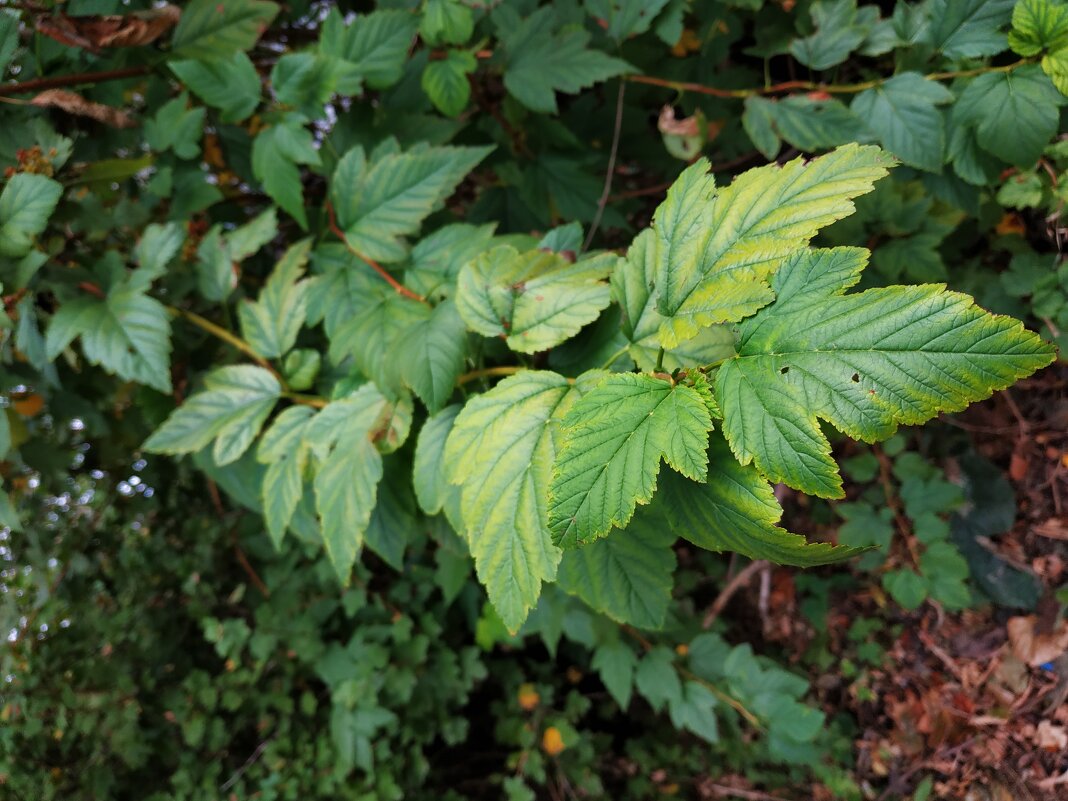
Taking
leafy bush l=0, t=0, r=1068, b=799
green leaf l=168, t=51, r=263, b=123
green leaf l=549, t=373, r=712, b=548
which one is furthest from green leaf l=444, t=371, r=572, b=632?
green leaf l=168, t=51, r=263, b=123

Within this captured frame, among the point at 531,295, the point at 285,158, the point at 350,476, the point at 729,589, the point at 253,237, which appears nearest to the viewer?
the point at 531,295

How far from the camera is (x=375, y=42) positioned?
157 centimetres

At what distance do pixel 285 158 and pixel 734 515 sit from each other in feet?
4.33

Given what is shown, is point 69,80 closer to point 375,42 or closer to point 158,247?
point 158,247

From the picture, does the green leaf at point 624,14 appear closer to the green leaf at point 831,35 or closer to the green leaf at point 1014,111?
the green leaf at point 831,35

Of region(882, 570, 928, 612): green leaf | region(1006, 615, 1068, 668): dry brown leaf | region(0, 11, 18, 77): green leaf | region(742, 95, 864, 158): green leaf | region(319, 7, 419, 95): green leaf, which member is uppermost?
region(0, 11, 18, 77): green leaf

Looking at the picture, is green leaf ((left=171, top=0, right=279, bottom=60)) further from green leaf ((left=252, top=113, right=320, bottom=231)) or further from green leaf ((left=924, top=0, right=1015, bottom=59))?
green leaf ((left=924, top=0, right=1015, bottom=59))

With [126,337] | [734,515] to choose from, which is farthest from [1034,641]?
[126,337]

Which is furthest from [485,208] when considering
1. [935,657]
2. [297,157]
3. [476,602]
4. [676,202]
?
[935,657]

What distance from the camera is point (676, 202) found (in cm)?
87

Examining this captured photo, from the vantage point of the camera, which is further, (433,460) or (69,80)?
(69,80)

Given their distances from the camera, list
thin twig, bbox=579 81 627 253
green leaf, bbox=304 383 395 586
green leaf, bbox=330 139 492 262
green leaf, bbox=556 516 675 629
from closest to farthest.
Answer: green leaf, bbox=556 516 675 629 → green leaf, bbox=304 383 395 586 → green leaf, bbox=330 139 492 262 → thin twig, bbox=579 81 627 253

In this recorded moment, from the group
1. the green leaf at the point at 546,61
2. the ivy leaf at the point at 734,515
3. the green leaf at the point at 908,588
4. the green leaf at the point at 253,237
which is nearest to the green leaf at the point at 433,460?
the ivy leaf at the point at 734,515

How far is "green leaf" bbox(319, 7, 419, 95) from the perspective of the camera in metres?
1.55
